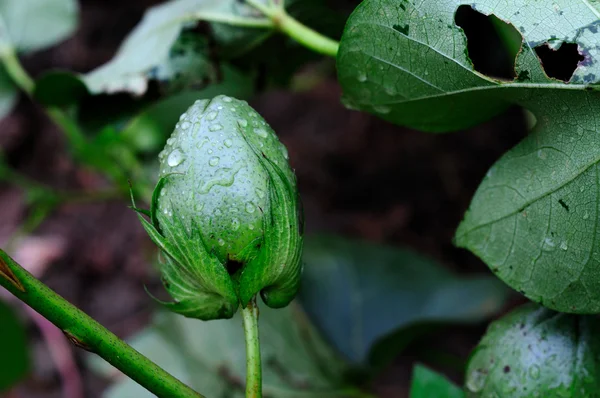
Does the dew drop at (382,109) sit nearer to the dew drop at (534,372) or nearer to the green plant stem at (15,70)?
the dew drop at (534,372)

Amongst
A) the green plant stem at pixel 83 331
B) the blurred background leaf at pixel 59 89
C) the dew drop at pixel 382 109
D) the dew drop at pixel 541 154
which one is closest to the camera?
the green plant stem at pixel 83 331

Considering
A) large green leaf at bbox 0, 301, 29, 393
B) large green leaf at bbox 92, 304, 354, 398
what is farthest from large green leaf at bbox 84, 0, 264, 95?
large green leaf at bbox 0, 301, 29, 393

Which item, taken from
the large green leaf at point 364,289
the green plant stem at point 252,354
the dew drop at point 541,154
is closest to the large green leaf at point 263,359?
the large green leaf at point 364,289

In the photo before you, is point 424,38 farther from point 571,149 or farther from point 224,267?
point 224,267

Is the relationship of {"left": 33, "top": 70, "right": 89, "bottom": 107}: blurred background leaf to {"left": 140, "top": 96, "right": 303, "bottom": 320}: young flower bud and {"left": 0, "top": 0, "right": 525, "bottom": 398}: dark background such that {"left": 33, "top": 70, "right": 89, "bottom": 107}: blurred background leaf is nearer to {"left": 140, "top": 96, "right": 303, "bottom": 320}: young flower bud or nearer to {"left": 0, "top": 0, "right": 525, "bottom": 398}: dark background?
{"left": 140, "top": 96, "right": 303, "bottom": 320}: young flower bud

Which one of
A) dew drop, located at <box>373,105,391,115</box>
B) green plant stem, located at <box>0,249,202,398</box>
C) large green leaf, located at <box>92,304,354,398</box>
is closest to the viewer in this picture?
green plant stem, located at <box>0,249,202,398</box>

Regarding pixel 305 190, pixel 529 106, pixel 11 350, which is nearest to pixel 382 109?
pixel 529 106

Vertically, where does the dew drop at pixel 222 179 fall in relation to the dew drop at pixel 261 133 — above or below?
below
